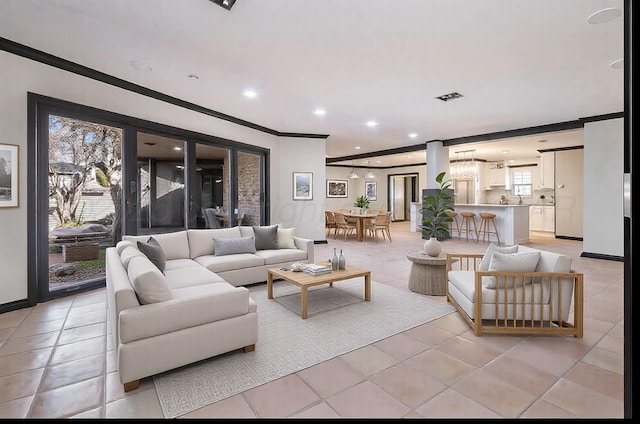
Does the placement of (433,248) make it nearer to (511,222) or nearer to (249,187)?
(249,187)

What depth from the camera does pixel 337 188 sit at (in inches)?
556

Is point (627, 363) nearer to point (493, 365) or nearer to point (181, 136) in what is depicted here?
point (493, 365)

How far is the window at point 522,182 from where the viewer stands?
37.4 feet

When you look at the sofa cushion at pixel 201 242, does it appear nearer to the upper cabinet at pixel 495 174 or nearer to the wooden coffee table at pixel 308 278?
the wooden coffee table at pixel 308 278

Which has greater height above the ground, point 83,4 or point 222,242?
point 83,4

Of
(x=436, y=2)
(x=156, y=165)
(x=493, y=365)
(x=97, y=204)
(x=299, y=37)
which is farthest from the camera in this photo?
(x=156, y=165)

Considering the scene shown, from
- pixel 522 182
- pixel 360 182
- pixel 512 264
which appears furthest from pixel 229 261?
pixel 522 182

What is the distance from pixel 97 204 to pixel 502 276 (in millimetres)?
5075

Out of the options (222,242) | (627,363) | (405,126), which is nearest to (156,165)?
(222,242)

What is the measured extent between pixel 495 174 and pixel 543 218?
2646mm

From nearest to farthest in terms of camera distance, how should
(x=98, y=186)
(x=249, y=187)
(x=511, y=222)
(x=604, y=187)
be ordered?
(x=98, y=186) → (x=604, y=187) → (x=249, y=187) → (x=511, y=222)

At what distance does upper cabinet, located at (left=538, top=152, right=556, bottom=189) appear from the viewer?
9594mm

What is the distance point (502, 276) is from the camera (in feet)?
9.10

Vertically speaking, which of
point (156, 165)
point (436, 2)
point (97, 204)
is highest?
point (436, 2)
